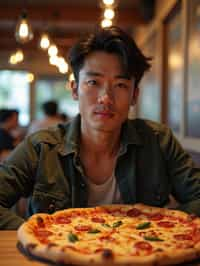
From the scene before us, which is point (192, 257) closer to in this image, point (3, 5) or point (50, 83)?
point (3, 5)

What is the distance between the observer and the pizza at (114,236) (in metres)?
1.02

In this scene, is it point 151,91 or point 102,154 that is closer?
point 102,154

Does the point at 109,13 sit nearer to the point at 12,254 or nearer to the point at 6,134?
the point at 6,134

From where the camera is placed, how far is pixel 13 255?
1168mm

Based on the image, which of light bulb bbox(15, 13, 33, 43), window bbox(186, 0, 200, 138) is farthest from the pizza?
light bulb bbox(15, 13, 33, 43)

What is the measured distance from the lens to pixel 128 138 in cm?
184

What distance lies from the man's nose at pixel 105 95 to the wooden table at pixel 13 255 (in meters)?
0.60

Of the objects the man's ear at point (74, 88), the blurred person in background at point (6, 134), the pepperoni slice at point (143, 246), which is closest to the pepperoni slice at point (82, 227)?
the pepperoni slice at point (143, 246)

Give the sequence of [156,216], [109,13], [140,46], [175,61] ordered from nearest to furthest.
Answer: [156,216] → [109,13] → [175,61] → [140,46]

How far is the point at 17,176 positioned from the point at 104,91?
0.49 metres

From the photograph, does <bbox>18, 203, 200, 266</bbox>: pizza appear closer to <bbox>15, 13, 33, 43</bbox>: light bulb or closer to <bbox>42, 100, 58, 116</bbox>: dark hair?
<bbox>15, 13, 33, 43</bbox>: light bulb

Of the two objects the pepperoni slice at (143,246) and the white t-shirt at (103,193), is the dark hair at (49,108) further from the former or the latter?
the pepperoni slice at (143,246)

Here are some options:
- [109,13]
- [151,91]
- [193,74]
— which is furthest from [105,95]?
[151,91]

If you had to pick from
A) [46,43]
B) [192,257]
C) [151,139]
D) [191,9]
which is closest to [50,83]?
[46,43]
